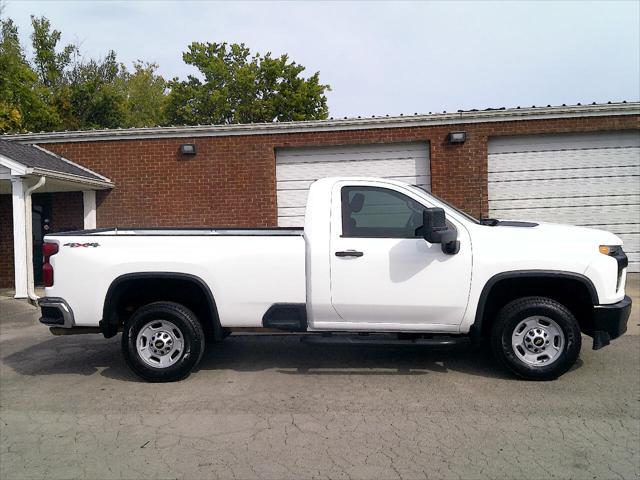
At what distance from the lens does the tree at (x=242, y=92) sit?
33.3 meters

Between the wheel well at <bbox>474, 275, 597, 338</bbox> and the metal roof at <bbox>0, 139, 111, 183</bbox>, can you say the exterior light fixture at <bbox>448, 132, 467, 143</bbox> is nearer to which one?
the wheel well at <bbox>474, 275, 597, 338</bbox>

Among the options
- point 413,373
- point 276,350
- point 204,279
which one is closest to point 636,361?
point 413,373

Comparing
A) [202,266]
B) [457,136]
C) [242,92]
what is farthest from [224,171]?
[242,92]

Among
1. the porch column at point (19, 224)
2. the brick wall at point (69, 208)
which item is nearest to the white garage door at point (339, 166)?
the brick wall at point (69, 208)

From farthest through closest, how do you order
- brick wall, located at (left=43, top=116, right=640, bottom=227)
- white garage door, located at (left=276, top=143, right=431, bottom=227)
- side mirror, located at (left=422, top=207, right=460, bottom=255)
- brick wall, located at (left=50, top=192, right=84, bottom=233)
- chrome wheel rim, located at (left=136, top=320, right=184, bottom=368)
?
brick wall, located at (left=50, top=192, right=84, bottom=233)
white garage door, located at (left=276, top=143, right=431, bottom=227)
brick wall, located at (left=43, top=116, right=640, bottom=227)
chrome wheel rim, located at (left=136, top=320, right=184, bottom=368)
side mirror, located at (left=422, top=207, right=460, bottom=255)

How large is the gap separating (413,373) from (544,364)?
1275 millimetres

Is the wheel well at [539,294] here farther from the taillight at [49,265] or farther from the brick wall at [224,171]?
the brick wall at [224,171]

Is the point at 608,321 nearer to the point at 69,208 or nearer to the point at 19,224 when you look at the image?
the point at 19,224

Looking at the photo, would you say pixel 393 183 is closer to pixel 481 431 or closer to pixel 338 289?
pixel 338 289

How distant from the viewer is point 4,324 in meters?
8.67

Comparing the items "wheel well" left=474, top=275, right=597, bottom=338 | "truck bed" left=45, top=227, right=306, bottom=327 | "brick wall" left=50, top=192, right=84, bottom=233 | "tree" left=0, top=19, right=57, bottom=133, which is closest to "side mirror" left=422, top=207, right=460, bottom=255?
"wheel well" left=474, top=275, right=597, bottom=338

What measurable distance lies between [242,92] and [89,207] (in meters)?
23.1

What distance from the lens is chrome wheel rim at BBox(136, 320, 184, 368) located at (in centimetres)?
531

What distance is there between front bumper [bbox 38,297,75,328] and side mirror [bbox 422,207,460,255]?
3598 mm
